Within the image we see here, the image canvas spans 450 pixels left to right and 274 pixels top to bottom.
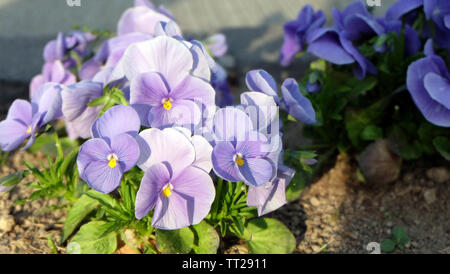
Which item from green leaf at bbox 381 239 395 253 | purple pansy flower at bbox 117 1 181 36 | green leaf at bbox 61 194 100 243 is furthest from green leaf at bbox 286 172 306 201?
purple pansy flower at bbox 117 1 181 36

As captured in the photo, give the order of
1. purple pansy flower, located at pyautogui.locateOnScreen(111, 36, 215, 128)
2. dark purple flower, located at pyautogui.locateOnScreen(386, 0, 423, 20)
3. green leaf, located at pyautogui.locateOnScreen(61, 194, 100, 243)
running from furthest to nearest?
dark purple flower, located at pyautogui.locateOnScreen(386, 0, 423, 20)
green leaf, located at pyautogui.locateOnScreen(61, 194, 100, 243)
purple pansy flower, located at pyautogui.locateOnScreen(111, 36, 215, 128)

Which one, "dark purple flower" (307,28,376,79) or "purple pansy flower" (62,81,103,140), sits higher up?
"purple pansy flower" (62,81,103,140)

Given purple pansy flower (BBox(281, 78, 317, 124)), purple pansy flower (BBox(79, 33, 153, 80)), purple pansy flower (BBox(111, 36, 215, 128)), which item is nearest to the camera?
purple pansy flower (BBox(111, 36, 215, 128))

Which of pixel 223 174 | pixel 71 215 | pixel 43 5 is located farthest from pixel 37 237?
pixel 43 5

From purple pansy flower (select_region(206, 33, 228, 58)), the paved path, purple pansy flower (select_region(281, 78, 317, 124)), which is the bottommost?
the paved path

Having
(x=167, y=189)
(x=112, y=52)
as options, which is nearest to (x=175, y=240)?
(x=167, y=189)

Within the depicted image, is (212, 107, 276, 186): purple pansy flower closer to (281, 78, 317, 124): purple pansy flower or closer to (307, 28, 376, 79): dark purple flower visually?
(281, 78, 317, 124): purple pansy flower
